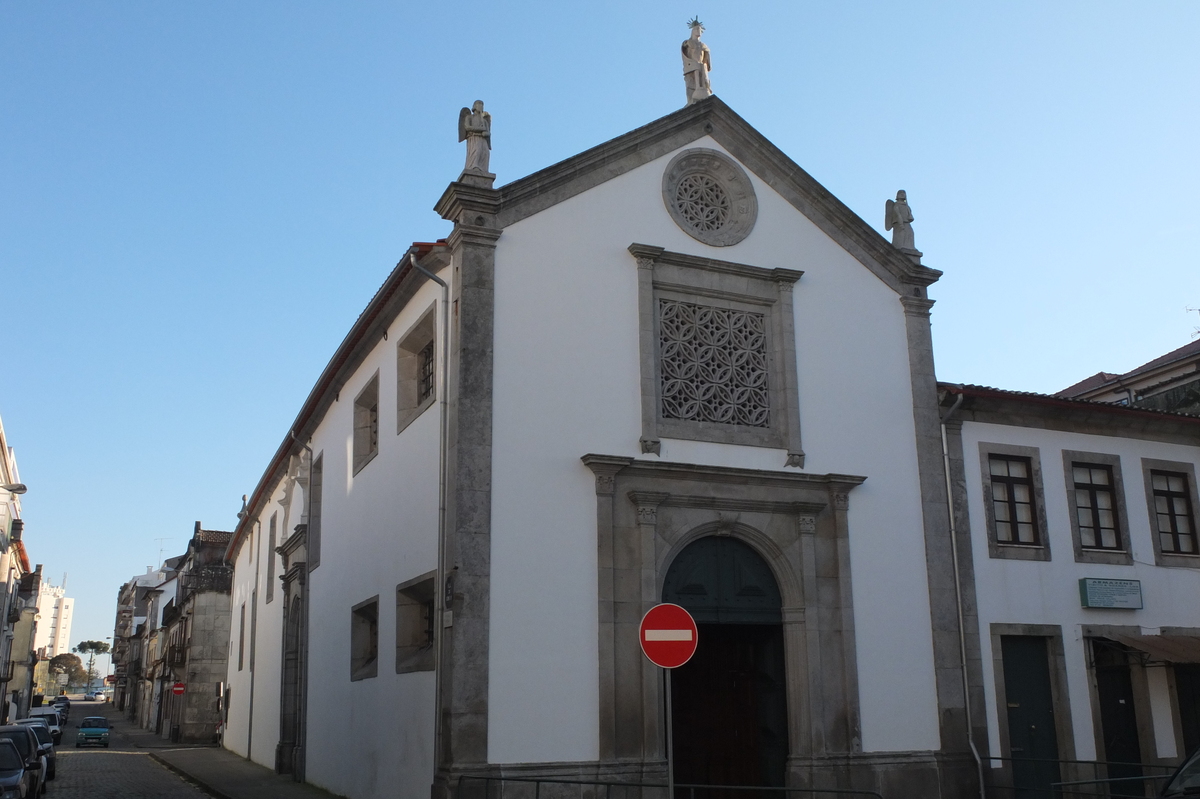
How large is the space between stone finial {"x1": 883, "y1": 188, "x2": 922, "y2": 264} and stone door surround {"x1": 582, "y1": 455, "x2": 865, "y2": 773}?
4500 millimetres

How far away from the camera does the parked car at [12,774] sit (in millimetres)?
15492

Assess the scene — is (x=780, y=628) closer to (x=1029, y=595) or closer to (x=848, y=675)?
(x=848, y=675)

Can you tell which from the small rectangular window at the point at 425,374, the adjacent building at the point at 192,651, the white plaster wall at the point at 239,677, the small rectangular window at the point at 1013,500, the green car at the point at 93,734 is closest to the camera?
the small rectangular window at the point at 425,374

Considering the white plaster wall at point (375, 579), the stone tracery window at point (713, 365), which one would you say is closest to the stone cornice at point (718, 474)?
the stone tracery window at point (713, 365)

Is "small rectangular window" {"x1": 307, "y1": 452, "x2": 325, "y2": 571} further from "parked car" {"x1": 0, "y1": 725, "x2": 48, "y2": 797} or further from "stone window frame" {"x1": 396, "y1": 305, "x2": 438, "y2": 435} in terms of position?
"stone window frame" {"x1": 396, "y1": 305, "x2": 438, "y2": 435}

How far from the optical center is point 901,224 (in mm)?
18609

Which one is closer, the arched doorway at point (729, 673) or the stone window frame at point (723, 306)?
the arched doorway at point (729, 673)

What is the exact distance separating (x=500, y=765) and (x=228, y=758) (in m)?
21.4

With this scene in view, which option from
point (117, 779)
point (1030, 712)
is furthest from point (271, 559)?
Answer: point (1030, 712)

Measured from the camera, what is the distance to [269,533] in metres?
32.0

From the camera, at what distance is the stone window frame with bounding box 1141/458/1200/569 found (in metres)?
19.2

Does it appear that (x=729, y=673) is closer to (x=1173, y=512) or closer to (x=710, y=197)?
(x=710, y=197)

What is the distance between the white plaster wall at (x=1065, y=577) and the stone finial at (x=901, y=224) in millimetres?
3096

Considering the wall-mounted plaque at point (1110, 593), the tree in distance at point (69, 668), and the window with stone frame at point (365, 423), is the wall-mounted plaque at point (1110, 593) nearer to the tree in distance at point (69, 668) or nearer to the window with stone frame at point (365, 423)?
the window with stone frame at point (365, 423)
